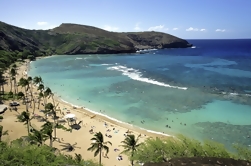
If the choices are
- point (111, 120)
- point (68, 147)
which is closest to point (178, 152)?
point (68, 147)

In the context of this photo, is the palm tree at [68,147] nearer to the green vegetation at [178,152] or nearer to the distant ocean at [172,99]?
the green vegetation at [178,152]

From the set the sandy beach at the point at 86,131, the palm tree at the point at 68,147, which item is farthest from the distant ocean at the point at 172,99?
the palm tree at the point at 68,147

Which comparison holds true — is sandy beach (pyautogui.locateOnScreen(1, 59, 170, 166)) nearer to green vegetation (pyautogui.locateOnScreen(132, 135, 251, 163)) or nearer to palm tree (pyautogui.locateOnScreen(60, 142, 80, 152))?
palm tree (pyautogui.locateOnScreen(60, 142, 80, 152))

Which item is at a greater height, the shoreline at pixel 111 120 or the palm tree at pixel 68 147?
the shoreline at pixel 111 120

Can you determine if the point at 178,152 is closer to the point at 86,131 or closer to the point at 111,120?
the point at 86,131

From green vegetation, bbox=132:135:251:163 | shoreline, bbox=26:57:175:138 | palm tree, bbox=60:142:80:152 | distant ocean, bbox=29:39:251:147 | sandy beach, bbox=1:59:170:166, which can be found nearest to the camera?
green vegetation, bbox=132:135:251:163

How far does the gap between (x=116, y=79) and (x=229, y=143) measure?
55870 mm

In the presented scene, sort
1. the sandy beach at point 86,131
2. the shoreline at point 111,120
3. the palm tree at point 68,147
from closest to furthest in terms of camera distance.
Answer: the sandy beach at point 86,131 < the palm tree at point 68,147 < the shoreline at point 111,120

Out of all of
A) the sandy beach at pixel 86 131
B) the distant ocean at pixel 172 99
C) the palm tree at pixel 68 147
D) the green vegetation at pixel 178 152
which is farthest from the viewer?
the distant ocean at pixel 172 99

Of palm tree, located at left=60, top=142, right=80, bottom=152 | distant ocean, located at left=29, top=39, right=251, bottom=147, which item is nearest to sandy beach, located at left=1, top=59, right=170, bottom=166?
palm tree, located at left=60, top=142, right=80, bottom=152

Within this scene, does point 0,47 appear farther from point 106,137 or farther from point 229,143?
point 229,143

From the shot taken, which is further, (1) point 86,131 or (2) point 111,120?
(2) point 111,120

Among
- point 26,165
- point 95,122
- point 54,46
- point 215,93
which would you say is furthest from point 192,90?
point 54,46

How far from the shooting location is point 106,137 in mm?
40656
